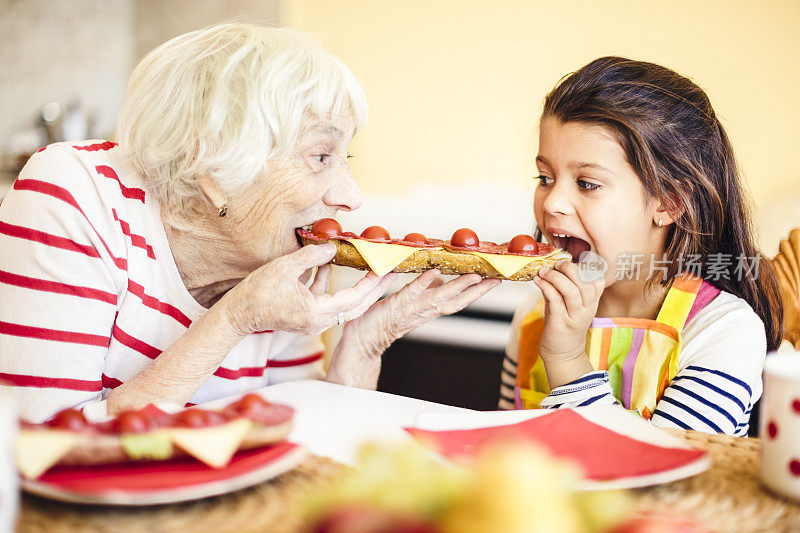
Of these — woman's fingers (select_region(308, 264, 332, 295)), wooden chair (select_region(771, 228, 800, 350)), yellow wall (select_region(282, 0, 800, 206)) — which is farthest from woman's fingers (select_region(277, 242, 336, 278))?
yellow wall (select_region(282, 0, 800, 206))

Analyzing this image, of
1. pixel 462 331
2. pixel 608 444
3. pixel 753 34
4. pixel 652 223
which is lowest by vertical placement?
pixel 462 331

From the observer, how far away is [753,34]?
334 centimetres

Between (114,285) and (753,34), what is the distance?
3.10 meters

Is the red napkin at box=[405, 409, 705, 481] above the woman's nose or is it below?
below

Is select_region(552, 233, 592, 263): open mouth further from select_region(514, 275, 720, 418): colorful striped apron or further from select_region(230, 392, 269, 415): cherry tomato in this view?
select_region(230, 392, 269, 415): cherry tomato

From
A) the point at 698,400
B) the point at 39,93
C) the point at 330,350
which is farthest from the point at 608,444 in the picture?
the point at 39,93

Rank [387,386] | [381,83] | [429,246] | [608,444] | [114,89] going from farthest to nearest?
[114,89]
[381,83]
[387,386]
[429,246]
[608,444]

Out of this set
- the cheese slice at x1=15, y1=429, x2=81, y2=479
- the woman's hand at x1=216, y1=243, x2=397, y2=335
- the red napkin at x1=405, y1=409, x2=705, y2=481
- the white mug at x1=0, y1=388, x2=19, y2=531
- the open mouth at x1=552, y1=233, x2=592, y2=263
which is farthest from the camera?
the open mouth at x1=552, y1=233, x2=592, y2=263

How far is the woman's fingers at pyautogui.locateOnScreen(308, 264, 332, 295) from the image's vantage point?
1.82 m

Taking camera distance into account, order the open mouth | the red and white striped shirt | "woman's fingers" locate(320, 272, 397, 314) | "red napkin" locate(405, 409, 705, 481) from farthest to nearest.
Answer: the open mouth < "woman's fingers" locate(320, 272, 397, 314) < the red and white striped shirt < "red napkin" locate(405, 409, 705, 481)

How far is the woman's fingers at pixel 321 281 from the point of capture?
5.98ft

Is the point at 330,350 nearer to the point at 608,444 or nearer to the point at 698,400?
the point at 698,400

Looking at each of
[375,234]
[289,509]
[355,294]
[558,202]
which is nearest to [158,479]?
[289,509]

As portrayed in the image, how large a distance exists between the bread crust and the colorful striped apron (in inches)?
9.2
